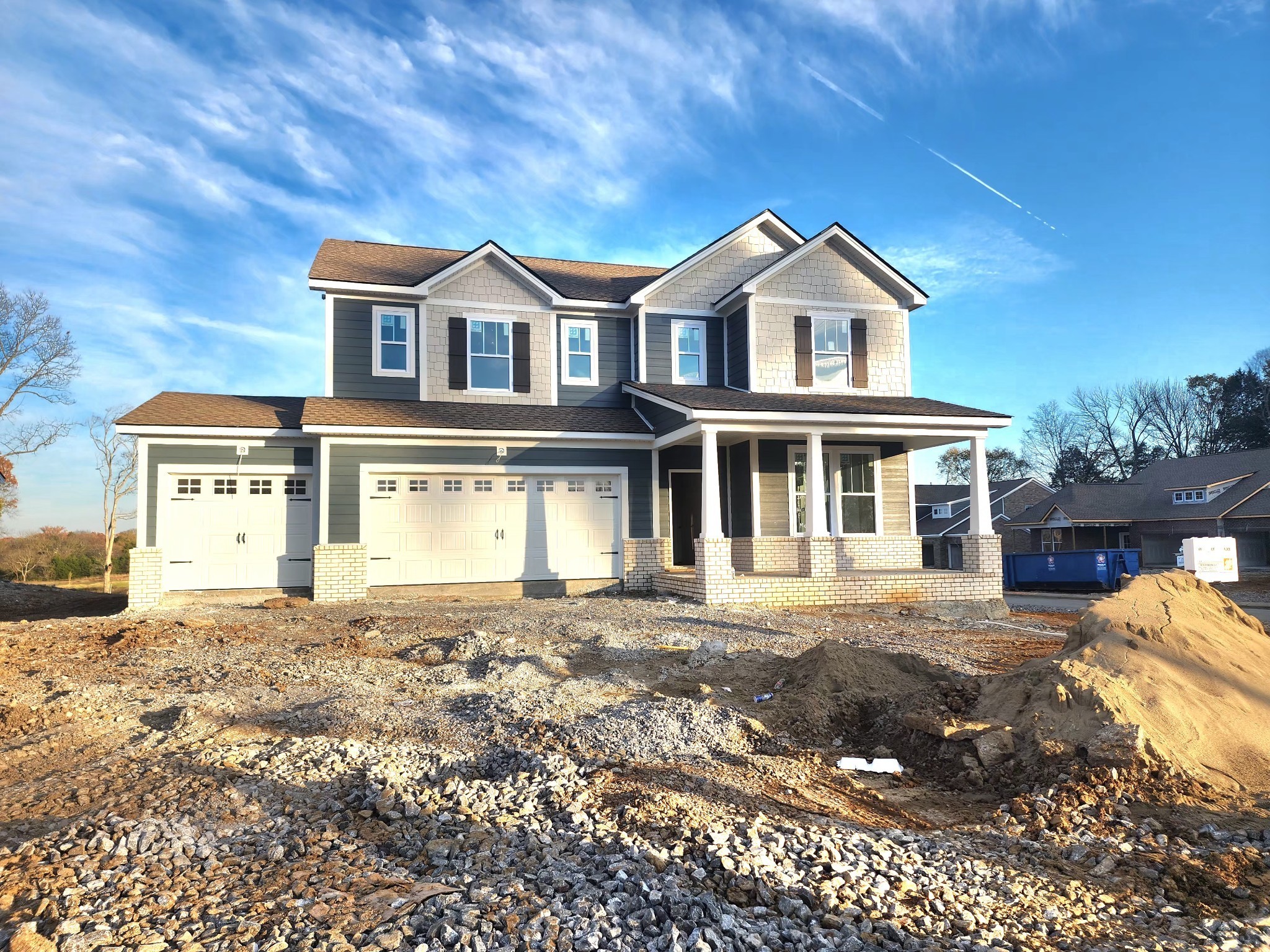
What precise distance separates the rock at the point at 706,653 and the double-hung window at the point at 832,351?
377 inches

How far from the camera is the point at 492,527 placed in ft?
50.1

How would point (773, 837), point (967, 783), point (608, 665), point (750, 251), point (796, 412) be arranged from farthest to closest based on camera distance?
point (750, 251), point (796, 412), point (608, 665), point (967, 783), point (773, 837)

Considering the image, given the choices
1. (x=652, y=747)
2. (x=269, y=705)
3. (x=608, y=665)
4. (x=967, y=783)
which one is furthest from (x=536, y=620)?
(x=967, y=783)

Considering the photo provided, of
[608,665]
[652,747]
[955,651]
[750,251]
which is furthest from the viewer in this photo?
[750,251]

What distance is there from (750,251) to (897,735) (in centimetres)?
1381

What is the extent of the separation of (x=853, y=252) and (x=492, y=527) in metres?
10.2

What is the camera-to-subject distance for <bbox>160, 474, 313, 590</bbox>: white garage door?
14.1 meters

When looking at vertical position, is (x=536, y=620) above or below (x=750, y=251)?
below

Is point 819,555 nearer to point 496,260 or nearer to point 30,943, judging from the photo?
point 496,260

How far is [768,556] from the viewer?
647 inches

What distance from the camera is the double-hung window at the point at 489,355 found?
1620 cm

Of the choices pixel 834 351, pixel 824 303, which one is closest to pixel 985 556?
pixel 834 351

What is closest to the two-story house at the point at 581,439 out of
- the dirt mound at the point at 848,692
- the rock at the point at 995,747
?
the dirt mound at the point at 848,692

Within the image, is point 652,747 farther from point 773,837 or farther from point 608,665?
point 608,665
